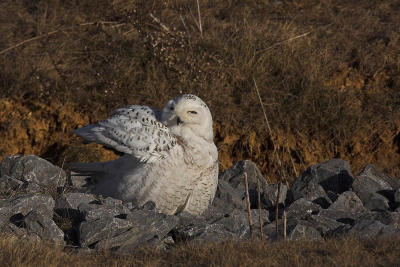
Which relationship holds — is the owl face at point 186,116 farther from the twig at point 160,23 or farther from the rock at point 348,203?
the twig at point 160,23

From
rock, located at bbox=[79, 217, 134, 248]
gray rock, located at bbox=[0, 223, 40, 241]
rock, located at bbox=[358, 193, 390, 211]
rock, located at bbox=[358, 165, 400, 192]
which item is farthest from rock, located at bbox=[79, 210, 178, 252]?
rock, located at bbox=[358, 165, 400, 192]

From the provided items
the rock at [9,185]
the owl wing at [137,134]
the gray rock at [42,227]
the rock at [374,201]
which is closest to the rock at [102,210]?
the gray rock at [42,227]

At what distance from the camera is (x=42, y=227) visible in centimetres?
520

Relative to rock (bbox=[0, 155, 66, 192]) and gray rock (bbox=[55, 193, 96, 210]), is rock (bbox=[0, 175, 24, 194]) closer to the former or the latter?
rock (bbox=[0, 155, 66, 192])

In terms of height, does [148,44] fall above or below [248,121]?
above

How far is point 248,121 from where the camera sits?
9242 millimetres

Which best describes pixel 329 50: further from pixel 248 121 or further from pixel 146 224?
pixel 146 224

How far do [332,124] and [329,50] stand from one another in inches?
52.1

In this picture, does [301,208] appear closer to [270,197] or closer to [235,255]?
[270,197]

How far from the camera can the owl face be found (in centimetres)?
615

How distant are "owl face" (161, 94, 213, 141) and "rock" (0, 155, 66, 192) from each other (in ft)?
6.03

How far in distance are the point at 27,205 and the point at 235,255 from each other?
204 cm

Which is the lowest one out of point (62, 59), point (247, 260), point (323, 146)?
point (323, 146)

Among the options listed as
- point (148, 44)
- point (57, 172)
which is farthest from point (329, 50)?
point (57, 172)
